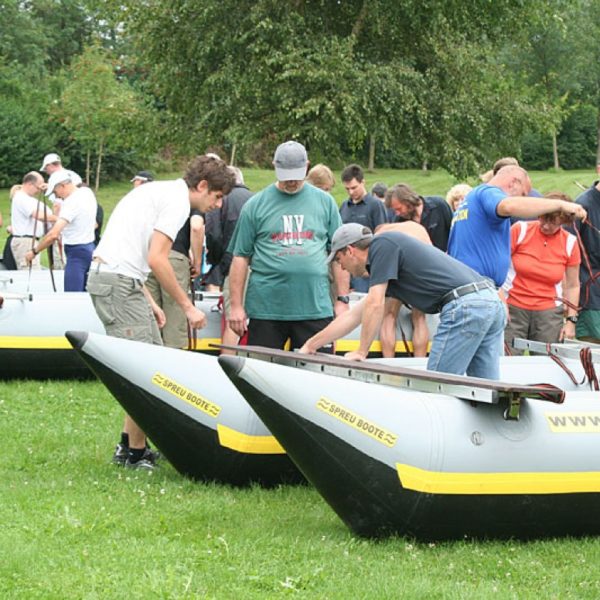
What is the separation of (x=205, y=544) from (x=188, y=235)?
410 cm

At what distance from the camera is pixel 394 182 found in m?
41.9

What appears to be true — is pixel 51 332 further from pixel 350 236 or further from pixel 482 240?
pixel 350 236

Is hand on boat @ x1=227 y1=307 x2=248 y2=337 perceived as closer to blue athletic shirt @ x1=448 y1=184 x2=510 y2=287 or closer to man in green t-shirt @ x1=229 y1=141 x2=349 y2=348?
man in green t-shirt @ x1=229 y1=141 x2=349 y2=348

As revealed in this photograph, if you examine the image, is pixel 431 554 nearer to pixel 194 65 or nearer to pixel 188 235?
pixel 188 235

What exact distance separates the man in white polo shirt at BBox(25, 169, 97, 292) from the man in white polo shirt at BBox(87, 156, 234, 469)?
4983mm

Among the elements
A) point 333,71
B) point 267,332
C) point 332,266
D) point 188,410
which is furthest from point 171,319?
point 333,71

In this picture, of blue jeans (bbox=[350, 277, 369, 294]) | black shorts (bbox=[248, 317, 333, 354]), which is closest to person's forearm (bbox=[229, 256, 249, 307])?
black shorts (bbox=[248, 317, 333, 354])

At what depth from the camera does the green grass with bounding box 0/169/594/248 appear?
120 ft

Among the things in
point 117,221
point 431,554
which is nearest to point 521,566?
point 431,554

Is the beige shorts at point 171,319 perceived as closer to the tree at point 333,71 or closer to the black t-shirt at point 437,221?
the black t-shirt at point 437,221

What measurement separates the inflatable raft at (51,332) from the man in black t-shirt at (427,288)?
3.72m

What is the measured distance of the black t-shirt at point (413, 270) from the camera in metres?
6.07

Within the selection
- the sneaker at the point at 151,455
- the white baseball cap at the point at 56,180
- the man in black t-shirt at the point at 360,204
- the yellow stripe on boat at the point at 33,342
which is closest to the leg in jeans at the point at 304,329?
the sneaker at the point at 151,455

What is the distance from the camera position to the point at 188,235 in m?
9.18
